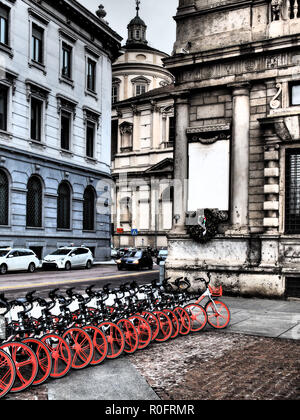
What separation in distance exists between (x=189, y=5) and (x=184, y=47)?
147 centimetres

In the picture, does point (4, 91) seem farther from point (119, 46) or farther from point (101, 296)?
point (101, 296)

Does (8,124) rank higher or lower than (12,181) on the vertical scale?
higher

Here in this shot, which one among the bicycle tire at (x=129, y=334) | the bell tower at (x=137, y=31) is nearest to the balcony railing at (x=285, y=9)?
the bicycle tire at (x=129, y=334)

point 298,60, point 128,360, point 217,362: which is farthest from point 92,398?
point 298,60

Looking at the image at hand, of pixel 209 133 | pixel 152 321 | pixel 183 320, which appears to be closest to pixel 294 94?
pixel 209 133

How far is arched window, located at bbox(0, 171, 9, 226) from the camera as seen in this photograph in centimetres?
3014

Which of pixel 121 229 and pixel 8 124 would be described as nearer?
pixel 8 124

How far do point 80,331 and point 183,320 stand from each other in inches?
133

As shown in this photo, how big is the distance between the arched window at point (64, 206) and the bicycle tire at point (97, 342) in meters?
27.5

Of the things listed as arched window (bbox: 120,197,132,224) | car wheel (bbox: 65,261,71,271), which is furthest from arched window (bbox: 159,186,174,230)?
car wheel (bbox: 65,261,71,271)

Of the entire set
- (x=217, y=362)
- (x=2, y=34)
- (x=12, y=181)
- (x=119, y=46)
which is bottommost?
(x=217, y=362)

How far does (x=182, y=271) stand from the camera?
58.7 feet

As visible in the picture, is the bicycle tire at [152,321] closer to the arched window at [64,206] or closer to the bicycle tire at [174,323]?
the bicycle tire at [174,323]

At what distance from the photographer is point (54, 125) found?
34469mm
